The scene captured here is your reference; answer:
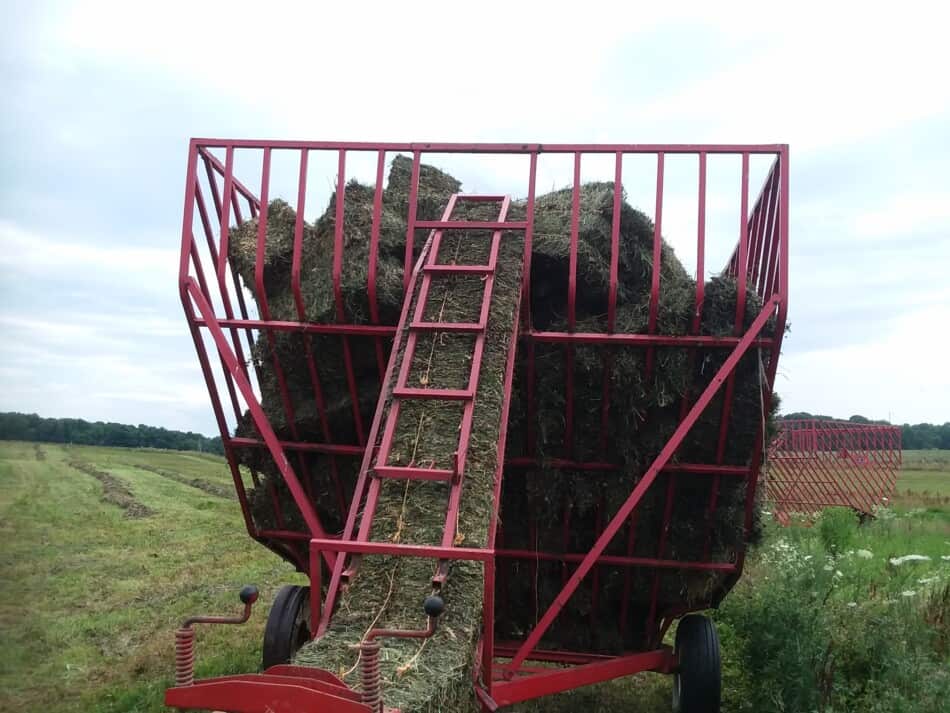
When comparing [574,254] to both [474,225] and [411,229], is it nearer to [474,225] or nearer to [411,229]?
[474,225]

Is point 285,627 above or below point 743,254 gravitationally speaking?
below

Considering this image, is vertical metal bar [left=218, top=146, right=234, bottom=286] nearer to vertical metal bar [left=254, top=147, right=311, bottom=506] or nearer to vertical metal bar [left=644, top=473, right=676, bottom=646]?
vertical metal bar [left=254, top=147, right=311, bottom=506]

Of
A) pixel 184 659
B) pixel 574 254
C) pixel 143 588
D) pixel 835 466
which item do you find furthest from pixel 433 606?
pixel 835 466

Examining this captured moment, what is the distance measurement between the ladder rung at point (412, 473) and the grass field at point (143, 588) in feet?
4.86

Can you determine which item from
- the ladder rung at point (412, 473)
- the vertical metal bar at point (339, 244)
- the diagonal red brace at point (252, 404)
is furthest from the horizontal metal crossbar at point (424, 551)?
the vertical metal bar at point (339, 244)

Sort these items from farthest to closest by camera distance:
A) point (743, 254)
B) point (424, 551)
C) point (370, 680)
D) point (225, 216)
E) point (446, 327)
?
1. point (225, 216)
2. point (743, 254)
3. point (446, 327)
4. point (424, 551)
5. point (370, 680)

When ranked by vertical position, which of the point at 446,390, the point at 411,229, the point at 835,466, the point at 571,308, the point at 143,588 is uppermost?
the point at 411,229

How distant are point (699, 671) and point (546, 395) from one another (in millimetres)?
2360

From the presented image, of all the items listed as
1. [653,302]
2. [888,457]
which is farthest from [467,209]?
[888,457]

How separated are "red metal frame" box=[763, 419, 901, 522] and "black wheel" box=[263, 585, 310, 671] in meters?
16.5

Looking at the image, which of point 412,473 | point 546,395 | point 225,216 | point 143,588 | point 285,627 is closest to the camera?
point 412,473

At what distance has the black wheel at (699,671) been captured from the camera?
6.01m

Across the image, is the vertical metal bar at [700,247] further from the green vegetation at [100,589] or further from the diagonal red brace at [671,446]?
the green vegetation at [100,589]

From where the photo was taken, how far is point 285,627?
6594mm
